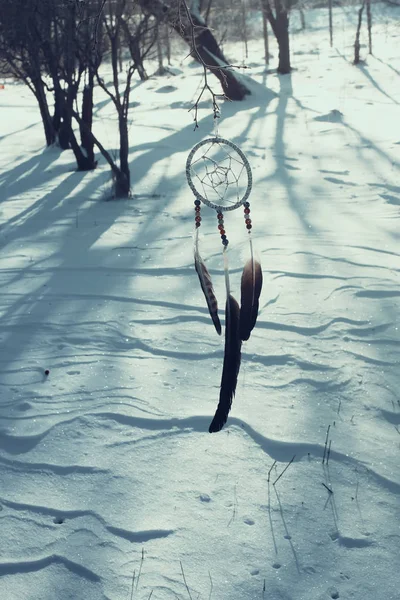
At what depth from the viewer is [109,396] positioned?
468 cm

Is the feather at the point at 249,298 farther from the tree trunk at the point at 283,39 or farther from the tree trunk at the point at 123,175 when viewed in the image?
the tree trunk at the point at 283,39

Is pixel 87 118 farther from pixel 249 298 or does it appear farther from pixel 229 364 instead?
pixel 229 364

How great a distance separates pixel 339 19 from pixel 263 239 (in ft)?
146

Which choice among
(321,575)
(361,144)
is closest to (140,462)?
(321,575)

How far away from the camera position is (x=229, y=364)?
2406 millimetres

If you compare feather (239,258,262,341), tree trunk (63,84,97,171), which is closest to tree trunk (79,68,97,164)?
tree trunk (63,84,97,171)

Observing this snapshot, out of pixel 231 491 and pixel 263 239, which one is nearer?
pixel 231 491

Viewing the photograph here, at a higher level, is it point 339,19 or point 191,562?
point 339,19

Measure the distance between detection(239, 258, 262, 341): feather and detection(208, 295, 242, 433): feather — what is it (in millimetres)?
26

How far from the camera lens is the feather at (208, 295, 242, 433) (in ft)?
7.90

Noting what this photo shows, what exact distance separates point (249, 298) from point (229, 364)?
0.25 metres

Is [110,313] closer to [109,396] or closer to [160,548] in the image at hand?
[109,396]

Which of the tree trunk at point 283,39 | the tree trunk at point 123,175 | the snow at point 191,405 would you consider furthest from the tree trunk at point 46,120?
the tree trunk at point 283,39

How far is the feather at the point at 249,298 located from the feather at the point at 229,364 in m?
0.03
